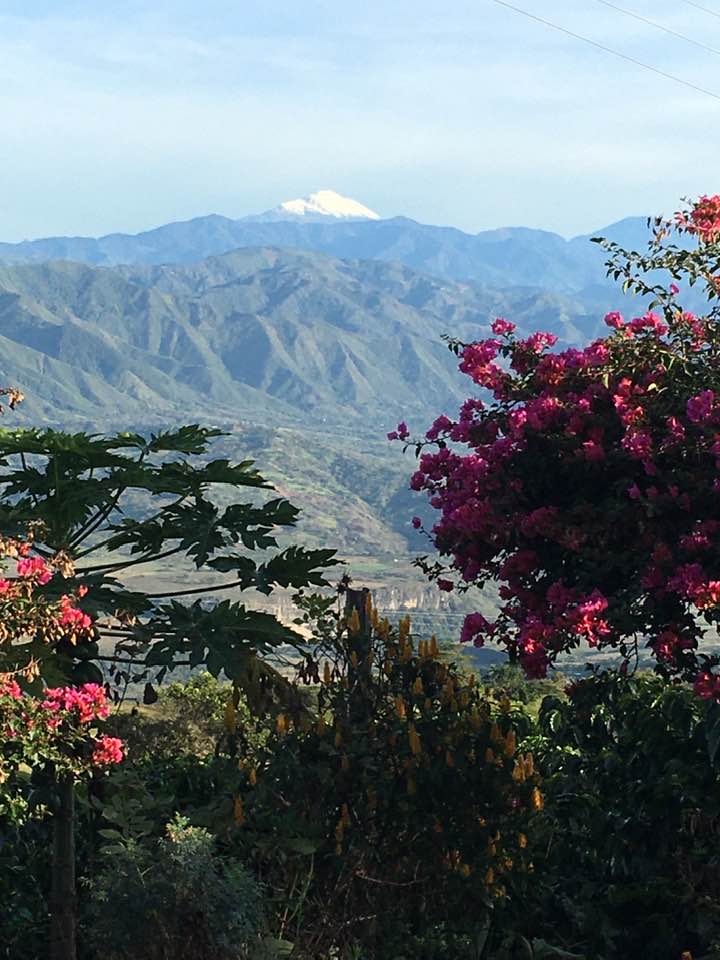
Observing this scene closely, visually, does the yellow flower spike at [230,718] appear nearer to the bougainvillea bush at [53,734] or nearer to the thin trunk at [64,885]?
the bougainvillea bush at [53,734]

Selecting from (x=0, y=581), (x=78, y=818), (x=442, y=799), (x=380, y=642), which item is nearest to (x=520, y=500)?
(x=380, y=642)

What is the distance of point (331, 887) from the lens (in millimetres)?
6645

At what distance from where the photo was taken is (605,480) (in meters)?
7.04

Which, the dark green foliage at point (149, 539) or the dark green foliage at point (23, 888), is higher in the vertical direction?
the dark green foliage at point (149, 539)

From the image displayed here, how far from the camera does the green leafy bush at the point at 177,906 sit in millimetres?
5645

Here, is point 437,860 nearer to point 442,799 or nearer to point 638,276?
point 442,799

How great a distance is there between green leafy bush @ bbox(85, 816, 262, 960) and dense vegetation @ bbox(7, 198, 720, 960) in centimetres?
1

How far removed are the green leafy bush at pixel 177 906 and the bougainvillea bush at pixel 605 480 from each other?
6.25 ft

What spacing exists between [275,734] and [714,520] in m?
2.55

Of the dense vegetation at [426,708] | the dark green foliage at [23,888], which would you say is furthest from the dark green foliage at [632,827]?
the dark green foliage at [23,888]

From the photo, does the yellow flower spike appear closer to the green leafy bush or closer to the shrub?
the shrub

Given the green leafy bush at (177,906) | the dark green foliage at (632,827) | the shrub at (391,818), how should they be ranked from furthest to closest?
the dark green foliage at (632,827) → the shrub at (391,818) → the green leafy bush at (177,906)

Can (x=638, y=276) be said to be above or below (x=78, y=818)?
above

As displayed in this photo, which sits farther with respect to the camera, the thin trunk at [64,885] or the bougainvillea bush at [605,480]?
the thin trunk at [64,885]
